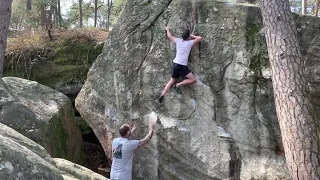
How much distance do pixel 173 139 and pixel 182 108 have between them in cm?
77

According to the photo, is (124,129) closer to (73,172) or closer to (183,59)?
(73,172)

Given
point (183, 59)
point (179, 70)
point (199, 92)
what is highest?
point (183, 59)

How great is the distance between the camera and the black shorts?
8008 millimetres

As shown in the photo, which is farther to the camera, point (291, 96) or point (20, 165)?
point (291, 96)

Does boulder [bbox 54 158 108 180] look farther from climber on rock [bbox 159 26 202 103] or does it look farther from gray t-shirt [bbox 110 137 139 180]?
climber on rock [bbox 159 26 202 103]

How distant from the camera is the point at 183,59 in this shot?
7938 mm

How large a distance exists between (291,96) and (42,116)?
531cm

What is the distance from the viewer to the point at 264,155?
310 inches

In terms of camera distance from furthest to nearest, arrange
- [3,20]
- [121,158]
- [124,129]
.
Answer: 1. [3,20]
2. [121,158]
3. [124,129]

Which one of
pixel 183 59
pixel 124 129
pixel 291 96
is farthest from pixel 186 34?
pixel 291 96

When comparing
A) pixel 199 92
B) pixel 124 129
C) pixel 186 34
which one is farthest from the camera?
pixel 199 92

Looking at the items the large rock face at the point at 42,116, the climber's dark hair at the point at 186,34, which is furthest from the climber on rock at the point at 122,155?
the climber's dark hair at the point at 186,34

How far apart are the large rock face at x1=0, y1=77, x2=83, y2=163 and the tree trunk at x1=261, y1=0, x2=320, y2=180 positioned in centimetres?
478

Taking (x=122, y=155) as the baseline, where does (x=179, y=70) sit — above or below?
above
